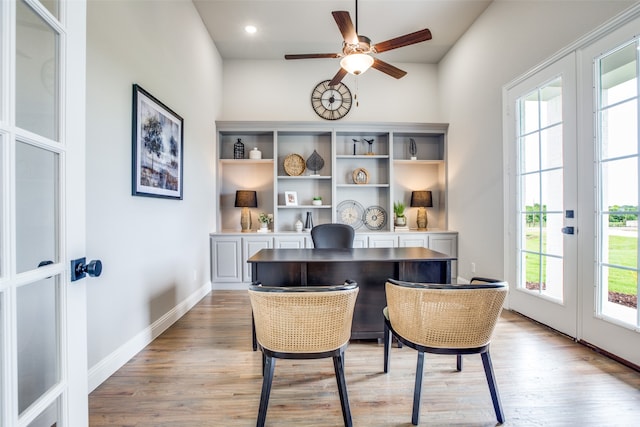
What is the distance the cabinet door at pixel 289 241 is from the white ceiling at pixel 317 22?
→ 8.89 feet

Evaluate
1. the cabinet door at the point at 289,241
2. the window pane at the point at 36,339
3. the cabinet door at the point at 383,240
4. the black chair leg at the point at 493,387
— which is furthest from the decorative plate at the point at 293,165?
the window pane at the point at 36,339

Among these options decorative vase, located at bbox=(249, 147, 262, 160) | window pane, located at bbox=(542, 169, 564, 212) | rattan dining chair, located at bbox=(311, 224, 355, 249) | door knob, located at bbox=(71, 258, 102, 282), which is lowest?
rattan dining chair, located at bbox=(311, 224, 355, 249)

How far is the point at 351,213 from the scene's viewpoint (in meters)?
4.68

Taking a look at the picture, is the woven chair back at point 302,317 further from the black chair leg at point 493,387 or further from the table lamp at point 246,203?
the table lamp at point 246,203

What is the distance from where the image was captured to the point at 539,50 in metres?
2.77

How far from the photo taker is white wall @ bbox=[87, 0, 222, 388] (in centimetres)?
187

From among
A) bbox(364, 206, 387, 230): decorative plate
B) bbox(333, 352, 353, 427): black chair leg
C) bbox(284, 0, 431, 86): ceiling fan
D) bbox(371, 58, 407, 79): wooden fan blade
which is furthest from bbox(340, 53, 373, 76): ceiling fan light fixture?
bbox(364, 206, 387, 230): decorative plate

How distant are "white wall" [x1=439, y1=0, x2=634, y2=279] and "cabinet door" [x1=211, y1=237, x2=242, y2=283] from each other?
3.09 metres

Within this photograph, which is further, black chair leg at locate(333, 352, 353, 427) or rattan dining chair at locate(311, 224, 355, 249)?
rattan dining chair at locate(311, 224, 355, 249)

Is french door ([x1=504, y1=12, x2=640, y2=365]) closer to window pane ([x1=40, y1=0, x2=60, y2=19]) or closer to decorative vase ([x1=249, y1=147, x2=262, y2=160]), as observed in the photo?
window pane ([x1=40, y1=0, x2=60, y2=19])

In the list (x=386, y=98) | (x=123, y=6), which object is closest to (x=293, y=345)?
(x=123, y=6)

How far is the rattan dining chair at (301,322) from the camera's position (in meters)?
1.38

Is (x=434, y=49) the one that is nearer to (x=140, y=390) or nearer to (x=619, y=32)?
(x=619, y=32)

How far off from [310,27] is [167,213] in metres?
2.90
